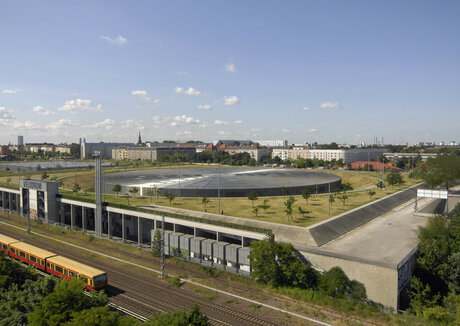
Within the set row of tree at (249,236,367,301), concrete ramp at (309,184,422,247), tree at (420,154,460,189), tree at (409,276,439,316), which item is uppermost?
tree at (420,154,460,189)

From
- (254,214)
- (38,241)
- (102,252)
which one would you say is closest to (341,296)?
(254,214)

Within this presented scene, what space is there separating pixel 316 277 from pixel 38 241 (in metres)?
48.9

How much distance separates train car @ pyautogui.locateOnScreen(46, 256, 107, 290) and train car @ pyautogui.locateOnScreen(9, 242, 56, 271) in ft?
5.52

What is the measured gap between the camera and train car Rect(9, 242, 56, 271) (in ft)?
142

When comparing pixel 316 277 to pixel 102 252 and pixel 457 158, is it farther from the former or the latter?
pixel 457 158

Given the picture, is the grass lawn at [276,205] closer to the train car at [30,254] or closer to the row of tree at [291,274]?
the row of tree at [291,274]

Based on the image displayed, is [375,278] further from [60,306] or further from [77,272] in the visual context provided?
[77,272]

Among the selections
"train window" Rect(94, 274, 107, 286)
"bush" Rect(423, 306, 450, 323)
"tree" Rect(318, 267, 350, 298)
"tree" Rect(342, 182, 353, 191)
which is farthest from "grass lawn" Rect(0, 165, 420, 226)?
"train window" Rect(94, 274, 107, 286)

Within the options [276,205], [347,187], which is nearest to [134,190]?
[276,205]

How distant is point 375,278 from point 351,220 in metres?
22.1

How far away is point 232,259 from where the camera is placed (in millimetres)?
Answer: 46281

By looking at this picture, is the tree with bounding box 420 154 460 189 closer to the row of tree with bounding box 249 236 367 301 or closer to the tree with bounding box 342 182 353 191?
the tree with bounding box 342 182 353 191

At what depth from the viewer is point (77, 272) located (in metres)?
37.9

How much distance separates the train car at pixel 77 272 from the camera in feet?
120
